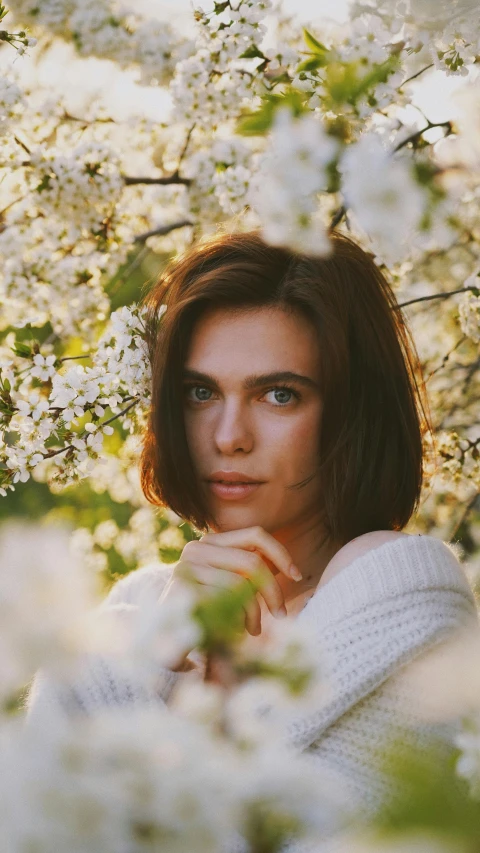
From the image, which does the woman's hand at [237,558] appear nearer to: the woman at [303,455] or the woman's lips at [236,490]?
the woman at [303,455]

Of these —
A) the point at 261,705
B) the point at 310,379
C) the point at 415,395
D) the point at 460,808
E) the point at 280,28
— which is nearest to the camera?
the point at 460,808

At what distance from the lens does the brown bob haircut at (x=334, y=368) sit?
169 cm

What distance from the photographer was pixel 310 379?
1.65 m

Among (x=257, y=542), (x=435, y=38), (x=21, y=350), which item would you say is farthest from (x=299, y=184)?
(x=21, y=350)

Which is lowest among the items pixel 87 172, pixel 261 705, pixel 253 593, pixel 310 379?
pixel 261 705

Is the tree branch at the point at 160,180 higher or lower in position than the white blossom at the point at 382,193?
higher

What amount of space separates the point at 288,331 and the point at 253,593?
129 centimetres

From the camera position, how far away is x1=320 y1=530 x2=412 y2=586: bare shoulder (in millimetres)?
1531

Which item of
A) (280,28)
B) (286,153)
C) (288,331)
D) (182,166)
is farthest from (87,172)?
(286,153)

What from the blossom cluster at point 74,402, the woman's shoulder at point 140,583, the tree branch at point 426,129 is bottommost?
the woman's shoulder at point 140,583

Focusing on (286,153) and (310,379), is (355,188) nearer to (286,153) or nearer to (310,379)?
(286,153)

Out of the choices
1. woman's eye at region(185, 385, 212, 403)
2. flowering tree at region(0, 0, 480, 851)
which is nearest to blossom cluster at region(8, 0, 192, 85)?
flowering tree at region(0, 0, 480, 851)

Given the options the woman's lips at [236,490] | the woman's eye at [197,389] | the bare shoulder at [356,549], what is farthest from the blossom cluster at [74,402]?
the bare shoulder at [356,549]

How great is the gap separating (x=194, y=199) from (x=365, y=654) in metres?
1.76
